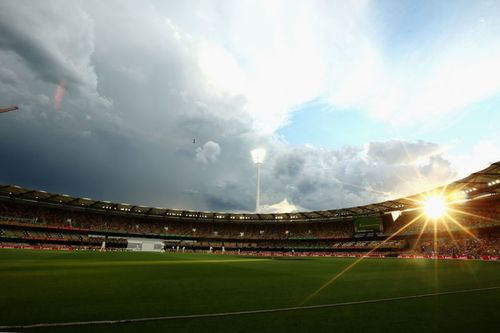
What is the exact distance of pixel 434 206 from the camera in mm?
57000

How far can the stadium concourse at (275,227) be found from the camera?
48.8 metres

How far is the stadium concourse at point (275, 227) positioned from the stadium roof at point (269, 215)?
0.52 feet

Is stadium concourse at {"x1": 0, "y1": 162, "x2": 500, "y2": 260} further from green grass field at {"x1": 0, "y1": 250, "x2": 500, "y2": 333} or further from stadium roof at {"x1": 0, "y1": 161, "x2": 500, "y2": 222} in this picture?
green grass field at {"x1": 0, "y1": 250, "x2": 500, "y2": 333}

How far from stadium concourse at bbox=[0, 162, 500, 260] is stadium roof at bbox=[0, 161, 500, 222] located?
0.16 m

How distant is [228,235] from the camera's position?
8594 cm

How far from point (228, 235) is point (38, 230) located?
158ft

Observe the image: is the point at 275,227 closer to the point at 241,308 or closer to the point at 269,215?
the point at 269,215

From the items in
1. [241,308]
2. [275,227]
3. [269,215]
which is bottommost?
[241,308]

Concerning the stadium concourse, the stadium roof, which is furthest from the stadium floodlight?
the stadium roof

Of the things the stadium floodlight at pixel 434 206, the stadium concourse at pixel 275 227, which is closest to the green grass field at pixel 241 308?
the stadium concourse at pixel 275 227

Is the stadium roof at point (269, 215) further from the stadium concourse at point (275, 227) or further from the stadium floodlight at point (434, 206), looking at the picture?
the stadium floodlight at point (434, 206)

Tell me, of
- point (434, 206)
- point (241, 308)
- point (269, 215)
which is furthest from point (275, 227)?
point (241, 308)

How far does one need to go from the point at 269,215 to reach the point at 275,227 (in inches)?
234

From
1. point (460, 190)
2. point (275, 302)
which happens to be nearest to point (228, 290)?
point (275, 302)
